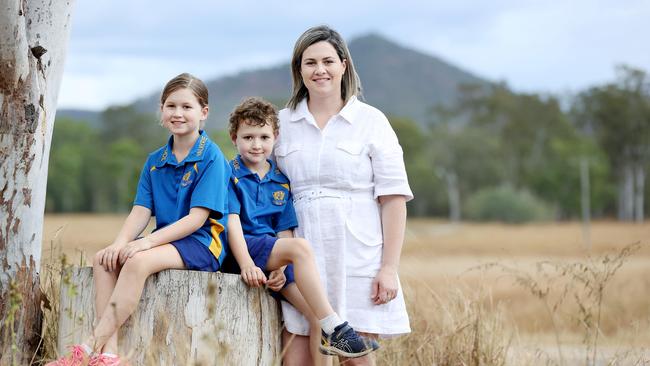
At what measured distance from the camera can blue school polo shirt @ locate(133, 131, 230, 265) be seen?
400 cm

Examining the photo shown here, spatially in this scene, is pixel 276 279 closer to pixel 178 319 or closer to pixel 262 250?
pixel 262 250

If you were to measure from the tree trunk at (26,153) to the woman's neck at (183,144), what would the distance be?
2.21 ft

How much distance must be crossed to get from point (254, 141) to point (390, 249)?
0.82m

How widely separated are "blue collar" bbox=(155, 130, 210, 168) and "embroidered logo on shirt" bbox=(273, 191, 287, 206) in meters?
0.40

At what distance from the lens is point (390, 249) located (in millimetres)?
4312

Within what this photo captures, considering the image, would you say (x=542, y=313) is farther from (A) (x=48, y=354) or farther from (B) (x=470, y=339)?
(A) (x=48, y=354)

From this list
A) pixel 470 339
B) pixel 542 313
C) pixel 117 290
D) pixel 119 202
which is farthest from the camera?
pixel 119 202

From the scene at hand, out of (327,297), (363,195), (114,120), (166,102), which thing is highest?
(114,120)

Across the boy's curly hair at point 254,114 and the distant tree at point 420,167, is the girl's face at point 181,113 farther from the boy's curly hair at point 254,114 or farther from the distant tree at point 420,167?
the distant tree at point 420,167

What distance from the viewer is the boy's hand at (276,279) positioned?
4.07 m

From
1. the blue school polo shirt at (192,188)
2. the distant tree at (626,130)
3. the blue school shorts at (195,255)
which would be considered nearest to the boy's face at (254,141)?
the blue school polo shirt at (192,188)

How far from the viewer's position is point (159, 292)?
3.94m

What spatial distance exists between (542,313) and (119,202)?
58983 millimetres

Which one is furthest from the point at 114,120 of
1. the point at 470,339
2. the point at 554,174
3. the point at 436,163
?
the point at 470,339
